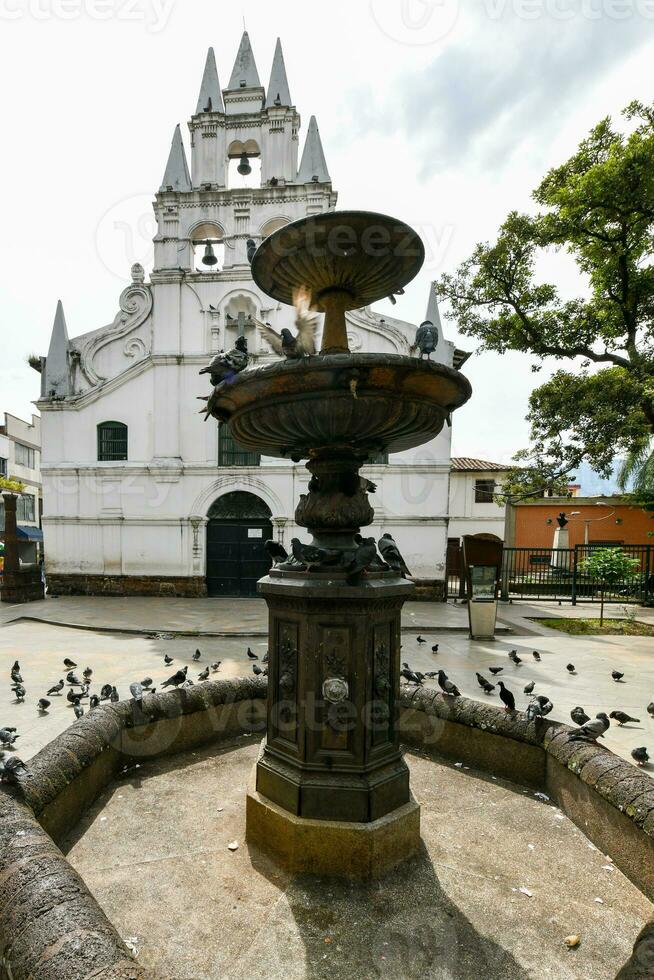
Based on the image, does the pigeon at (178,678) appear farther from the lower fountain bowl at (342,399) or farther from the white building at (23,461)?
the white building at (23,461)

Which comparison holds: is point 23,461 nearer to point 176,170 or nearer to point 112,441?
point 112,441

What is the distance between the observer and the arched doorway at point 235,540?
51.0 feet

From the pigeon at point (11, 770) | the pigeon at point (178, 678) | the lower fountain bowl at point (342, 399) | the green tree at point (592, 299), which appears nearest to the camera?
the lower fountain bowl at point (342, 399)

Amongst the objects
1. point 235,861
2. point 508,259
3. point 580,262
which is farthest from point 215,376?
point 580,262

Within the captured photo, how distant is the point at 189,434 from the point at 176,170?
925 cm

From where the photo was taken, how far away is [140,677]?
692cm

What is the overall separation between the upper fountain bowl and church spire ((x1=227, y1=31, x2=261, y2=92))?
18775 millimetres

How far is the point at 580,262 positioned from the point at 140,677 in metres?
16.4

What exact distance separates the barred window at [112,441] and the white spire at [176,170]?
811 cm

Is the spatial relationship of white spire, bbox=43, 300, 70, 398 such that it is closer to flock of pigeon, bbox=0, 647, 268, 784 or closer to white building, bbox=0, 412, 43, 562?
flock of pigeon, bbox=0, 647, 268, 784

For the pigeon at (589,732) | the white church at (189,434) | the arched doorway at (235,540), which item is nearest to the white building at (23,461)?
the white church at (189,434)

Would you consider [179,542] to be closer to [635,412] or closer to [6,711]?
[6,711]

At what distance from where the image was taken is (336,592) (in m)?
2.92

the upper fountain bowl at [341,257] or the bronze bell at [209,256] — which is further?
the bronze bell at [209,256]
